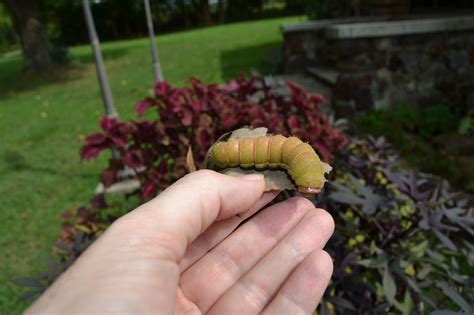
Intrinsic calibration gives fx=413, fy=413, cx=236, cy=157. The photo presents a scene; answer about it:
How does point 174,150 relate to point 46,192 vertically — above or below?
above

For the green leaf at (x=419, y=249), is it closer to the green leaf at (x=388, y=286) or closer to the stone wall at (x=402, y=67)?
the green leaf at (x=388, y=286)

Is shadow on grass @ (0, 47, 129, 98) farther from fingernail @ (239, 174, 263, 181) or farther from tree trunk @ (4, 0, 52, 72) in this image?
fingernail @ (239, 174, 263, 181)

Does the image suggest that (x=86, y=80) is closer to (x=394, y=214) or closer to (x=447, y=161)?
(x=447, y=161)

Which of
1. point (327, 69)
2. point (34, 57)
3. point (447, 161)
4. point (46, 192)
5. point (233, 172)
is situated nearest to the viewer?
point (233, 172)

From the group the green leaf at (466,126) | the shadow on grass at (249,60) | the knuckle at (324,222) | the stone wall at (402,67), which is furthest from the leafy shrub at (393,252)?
the shadow on grass at (249,60)

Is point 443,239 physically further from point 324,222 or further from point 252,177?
point 252,177

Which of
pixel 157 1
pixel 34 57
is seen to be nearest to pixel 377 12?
→ pixel 34 57

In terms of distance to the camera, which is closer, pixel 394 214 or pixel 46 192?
pixel 394 214
